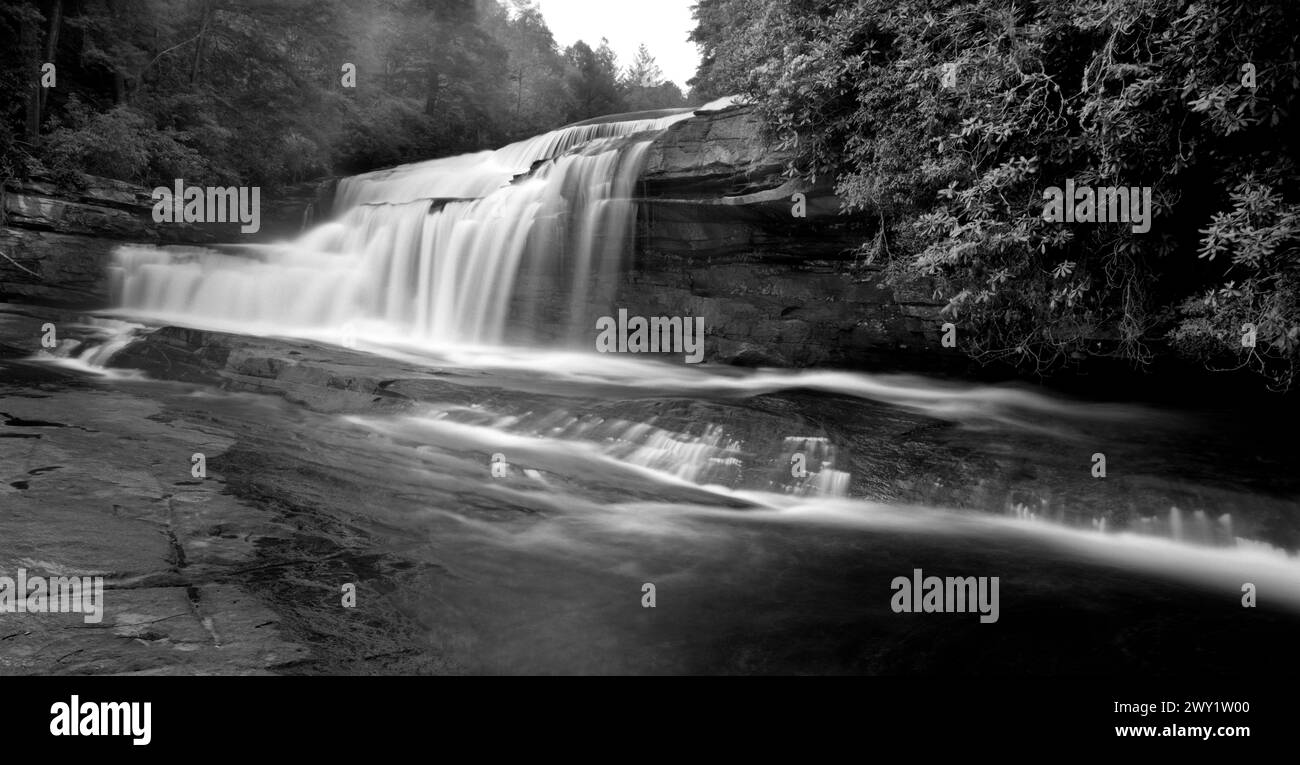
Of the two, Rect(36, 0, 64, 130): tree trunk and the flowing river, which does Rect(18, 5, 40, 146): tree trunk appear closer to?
Rect(36, 0, 64, 130): tree trunk

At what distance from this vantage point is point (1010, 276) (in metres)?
8.02

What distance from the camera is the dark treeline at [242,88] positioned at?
1628 cm

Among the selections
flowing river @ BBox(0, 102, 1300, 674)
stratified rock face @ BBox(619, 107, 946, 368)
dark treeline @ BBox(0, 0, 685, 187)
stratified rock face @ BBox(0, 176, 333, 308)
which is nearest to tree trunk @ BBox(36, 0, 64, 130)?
dark treeline @ BBox(0, 0, 685, 187)

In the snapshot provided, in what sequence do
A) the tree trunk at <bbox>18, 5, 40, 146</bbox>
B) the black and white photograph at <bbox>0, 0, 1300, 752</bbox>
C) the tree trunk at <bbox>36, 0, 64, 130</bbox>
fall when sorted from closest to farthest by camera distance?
1. the black and white photograph at <bbox>0, 0, 1300, 752</bbox>
2. the tree trunk at <bbox>18, 5, 40, 146</bbox>
3. the tree trunk at <bbox>36, 0, 64, 130</bbox>

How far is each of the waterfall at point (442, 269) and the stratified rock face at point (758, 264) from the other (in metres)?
0.81

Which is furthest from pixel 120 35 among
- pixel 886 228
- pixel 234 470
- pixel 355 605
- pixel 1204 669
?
pixel 1204 669

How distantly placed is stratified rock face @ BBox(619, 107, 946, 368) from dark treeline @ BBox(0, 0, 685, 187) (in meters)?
13.2

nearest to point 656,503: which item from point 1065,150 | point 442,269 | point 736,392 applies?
point 736,392

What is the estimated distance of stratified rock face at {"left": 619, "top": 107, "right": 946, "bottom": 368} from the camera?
11562 millimetres

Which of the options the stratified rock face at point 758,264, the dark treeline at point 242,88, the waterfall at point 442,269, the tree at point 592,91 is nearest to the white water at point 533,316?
the waterfall at point 442,269

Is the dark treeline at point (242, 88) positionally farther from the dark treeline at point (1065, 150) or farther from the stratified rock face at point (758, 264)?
the dark treeline at point (1065, 150)

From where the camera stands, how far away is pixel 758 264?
511 inches

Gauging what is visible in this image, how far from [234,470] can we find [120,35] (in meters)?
19.5

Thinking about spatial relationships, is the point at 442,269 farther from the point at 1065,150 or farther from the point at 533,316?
the point at 1065,150
